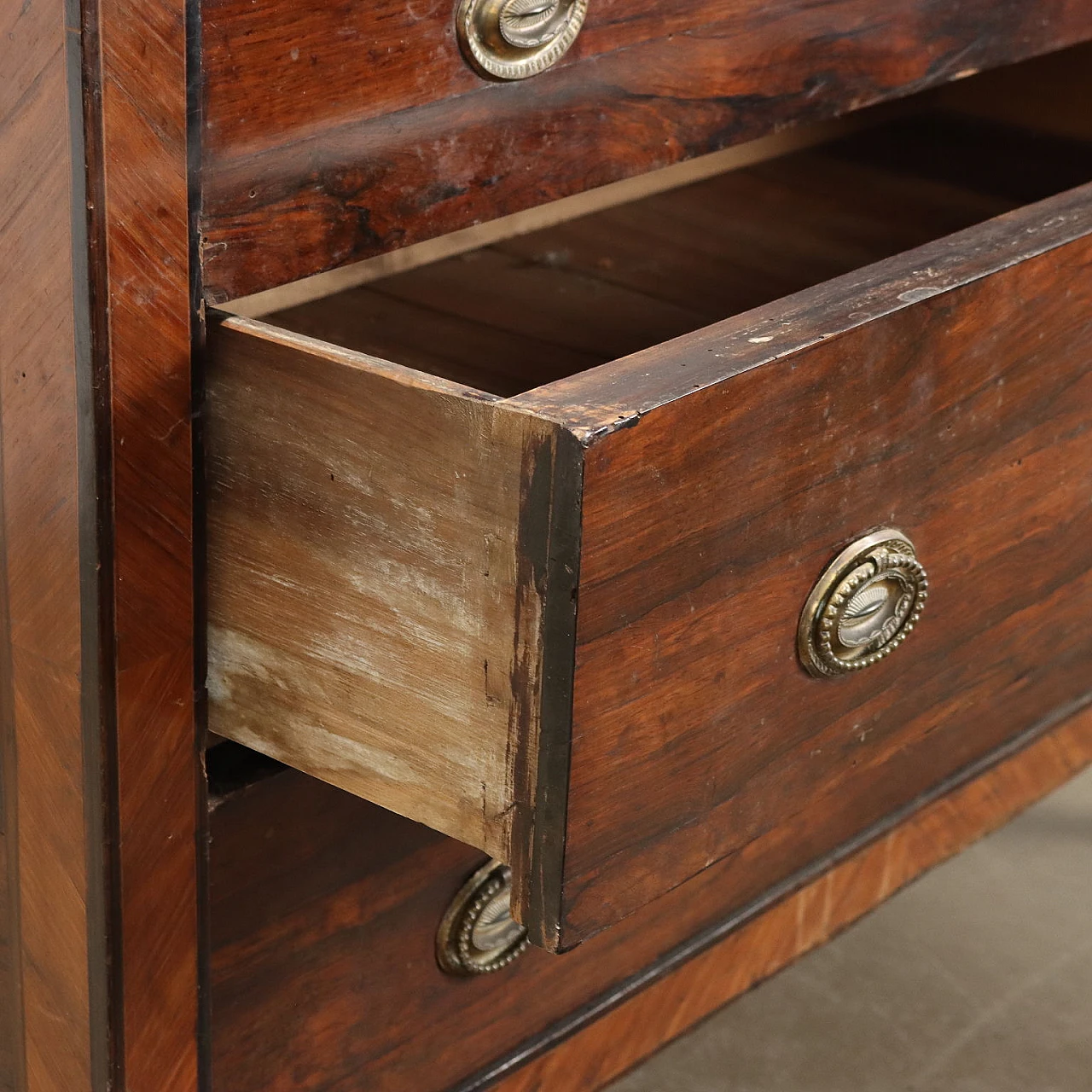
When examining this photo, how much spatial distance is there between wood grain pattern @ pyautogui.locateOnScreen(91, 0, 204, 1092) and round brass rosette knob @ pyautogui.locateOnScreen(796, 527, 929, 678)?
198 mm

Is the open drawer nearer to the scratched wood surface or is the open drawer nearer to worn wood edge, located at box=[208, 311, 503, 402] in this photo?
worn wood edge, located at box=[208, 311, 503, 402]

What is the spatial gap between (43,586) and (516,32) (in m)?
0.23

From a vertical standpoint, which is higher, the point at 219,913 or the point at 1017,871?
the point at 219,913

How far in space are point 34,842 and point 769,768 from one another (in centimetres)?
25

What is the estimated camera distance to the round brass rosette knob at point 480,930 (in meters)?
0.74

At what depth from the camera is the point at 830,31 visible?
2.38ft

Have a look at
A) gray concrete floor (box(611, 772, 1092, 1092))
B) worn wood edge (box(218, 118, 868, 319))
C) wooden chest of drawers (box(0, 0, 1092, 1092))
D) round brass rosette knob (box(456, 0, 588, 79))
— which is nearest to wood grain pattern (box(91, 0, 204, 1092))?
wooden chest of drawers (box(0, 0, 1092, 1092))

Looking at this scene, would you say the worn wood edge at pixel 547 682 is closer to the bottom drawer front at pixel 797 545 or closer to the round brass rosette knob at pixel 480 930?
the bottom drawer front at pixel 797 545

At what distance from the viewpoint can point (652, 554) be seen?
0.48m

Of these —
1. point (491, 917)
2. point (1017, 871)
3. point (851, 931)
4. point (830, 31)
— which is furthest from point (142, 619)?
point (1017, 871)

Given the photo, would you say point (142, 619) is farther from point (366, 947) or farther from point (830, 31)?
point (830, 31)

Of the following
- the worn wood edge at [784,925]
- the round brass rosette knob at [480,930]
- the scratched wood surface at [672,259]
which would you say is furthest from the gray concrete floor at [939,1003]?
the scratched wood surface at [672,259]

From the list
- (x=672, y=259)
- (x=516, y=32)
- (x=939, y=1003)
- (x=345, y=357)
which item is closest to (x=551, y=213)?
(x=672, y=259)

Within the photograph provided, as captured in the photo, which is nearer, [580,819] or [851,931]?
[580,819]
